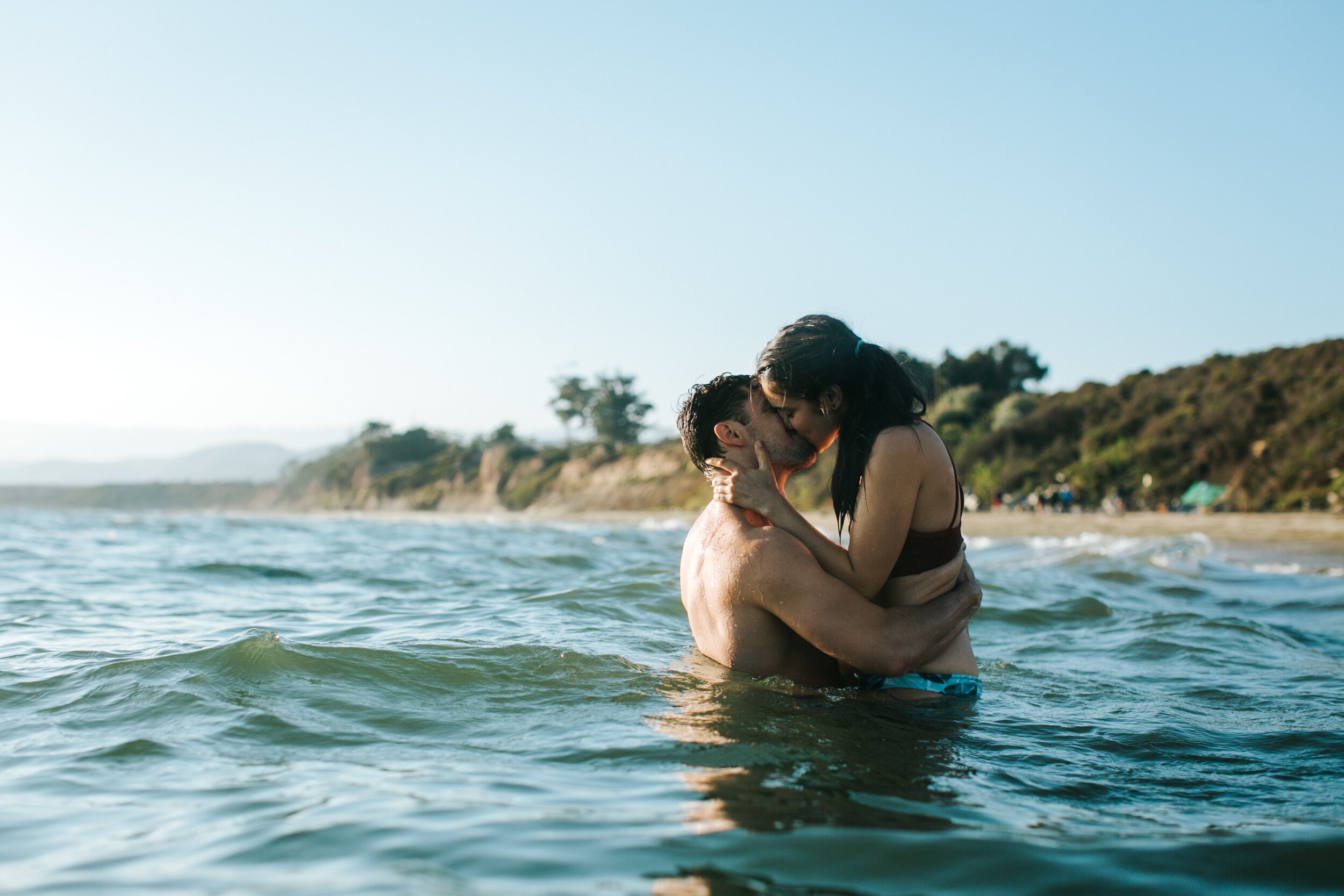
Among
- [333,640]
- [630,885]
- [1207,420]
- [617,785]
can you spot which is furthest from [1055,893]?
[1207,420]

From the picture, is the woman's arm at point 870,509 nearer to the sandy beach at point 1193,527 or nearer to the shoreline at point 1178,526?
the shoreline at point 1178,526

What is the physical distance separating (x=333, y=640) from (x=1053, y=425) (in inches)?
1261

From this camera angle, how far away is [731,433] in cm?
442

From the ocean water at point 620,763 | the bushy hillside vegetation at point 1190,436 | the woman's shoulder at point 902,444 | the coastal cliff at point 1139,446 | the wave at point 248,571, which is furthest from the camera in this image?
the coastal cliff at point 1139,446

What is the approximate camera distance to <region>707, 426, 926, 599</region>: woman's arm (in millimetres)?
3951

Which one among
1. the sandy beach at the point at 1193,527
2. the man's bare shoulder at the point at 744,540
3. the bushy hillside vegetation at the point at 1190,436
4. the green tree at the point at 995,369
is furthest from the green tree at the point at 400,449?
the man's bare shoulder at the point at 744,540

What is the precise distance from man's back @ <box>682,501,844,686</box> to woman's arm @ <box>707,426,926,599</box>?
11 cm

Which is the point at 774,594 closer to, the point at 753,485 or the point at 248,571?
the point at 753,485

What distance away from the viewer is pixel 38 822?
2.86 meters

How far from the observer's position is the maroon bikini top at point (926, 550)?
164 inches

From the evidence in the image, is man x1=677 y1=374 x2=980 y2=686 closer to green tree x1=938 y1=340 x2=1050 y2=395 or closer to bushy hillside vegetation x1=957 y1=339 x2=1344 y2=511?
bushy hillside vegetation x1=957 y1=339 x2=1344 y2=511

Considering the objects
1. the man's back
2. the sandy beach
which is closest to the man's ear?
the man's back

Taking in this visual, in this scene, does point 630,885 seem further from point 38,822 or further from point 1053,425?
point 1053,425

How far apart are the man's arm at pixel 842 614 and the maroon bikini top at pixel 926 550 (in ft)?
A: 0.53
